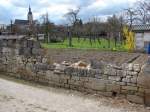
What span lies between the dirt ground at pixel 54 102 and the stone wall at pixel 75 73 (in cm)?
26

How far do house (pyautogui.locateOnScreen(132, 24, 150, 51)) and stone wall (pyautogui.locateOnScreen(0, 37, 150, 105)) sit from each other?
12.0 m

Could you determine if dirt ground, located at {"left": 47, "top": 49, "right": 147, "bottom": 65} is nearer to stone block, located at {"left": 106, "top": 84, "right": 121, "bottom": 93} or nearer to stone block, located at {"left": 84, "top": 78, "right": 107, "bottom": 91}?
stone block, located at {"left": 84, "top": 78, "right": 107, "bottom": 91}

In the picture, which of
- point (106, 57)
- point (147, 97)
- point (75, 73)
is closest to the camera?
point (147, 97)

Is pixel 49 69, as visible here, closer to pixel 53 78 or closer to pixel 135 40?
pixel 53 78

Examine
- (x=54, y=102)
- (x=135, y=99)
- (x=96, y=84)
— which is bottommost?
(x=54, y=102)

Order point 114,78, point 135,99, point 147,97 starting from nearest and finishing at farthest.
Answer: point 147,97 < point 135,99 < point 114,78

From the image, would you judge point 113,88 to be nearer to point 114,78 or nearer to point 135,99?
point 114,78

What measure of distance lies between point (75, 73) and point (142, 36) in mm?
14657

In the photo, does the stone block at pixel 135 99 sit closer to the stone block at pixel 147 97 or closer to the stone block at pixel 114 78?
the stone block at pixel 147 97

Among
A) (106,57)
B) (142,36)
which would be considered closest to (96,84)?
(106,57)

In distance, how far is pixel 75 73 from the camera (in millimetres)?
10430

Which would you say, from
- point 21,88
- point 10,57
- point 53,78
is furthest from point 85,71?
point 10,57

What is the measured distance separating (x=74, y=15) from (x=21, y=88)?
1868 inches

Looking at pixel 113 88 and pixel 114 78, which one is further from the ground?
pixel 114 78
